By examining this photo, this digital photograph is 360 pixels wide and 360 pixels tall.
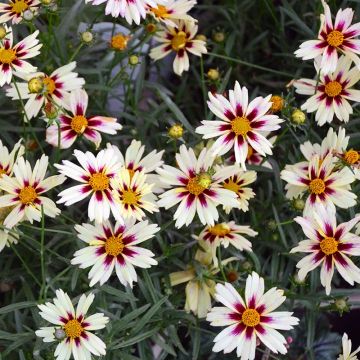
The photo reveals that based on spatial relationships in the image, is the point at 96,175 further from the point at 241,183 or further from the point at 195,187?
the point at 241,183

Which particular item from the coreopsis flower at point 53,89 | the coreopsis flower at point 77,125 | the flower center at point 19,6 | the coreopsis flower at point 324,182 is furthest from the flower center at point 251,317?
the flower center at point 19,6

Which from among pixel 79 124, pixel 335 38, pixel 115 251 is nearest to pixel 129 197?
pixel 115 251

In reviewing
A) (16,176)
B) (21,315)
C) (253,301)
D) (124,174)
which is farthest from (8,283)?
(253,301)

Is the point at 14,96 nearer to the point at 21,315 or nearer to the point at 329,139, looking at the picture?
the point at 21,315

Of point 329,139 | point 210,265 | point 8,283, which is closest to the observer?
point 329,139

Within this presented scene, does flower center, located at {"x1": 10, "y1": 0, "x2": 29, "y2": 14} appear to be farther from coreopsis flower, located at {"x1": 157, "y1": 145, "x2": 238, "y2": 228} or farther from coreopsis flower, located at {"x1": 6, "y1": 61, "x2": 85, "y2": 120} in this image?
coreopsis flower, located at {"x1": 157, "y1": 145, "x2": 238, "y2": 228}

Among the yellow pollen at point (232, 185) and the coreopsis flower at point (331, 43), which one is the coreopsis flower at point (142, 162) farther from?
the coreopsis flower at point (331, 43)
